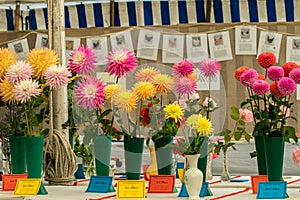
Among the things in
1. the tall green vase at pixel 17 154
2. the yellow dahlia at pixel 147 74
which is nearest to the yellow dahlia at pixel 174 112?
the yellow dahlia at pixel 147 74

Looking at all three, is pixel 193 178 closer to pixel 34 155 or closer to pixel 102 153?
pixel 102 153

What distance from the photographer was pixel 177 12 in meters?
6.11

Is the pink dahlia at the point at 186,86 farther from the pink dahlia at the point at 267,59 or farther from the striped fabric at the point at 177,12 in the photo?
the striped fabric at the point at 177,12

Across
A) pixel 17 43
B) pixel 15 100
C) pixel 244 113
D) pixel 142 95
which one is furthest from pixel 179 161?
pixel 17 43

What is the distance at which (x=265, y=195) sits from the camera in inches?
96.7

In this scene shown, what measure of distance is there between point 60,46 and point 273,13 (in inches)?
129

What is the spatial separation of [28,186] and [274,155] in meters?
0.87

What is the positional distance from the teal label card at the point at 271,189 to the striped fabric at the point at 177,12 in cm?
368

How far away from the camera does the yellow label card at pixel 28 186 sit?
2.69 meters

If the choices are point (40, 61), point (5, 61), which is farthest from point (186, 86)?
point (5, 61)

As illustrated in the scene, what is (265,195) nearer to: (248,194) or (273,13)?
(248,194)

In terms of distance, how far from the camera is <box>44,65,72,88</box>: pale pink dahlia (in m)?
2.68

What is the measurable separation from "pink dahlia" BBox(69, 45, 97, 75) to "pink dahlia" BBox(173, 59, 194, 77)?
32 centimetres

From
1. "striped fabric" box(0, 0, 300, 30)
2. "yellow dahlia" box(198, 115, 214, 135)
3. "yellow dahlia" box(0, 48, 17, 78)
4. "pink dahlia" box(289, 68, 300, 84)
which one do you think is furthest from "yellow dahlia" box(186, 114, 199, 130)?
"striped fabric" box(0, 0, 300, 30)
